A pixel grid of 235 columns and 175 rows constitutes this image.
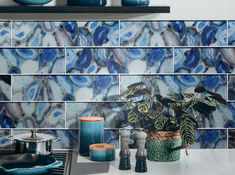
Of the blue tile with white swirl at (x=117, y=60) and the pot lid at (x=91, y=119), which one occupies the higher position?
the blue tile with white swirl at (x=117, y=60)

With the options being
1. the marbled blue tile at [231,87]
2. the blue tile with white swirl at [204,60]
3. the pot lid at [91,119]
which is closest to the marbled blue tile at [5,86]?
the pot lid at [91,119]

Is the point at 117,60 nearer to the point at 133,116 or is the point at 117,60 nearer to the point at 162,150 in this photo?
the point at 133,116

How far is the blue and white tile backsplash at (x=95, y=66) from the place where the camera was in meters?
2.53

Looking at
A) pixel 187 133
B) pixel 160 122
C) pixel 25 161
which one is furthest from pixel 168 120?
pixel 25 161

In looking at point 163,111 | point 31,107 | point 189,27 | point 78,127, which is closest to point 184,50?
point 189,27

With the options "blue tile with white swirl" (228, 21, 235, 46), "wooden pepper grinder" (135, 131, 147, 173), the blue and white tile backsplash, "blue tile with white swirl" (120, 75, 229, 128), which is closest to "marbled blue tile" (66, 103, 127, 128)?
the blue and white tile backsplash

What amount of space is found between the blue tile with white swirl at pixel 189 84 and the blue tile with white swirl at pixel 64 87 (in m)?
0.10

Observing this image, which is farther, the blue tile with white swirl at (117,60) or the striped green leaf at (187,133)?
the blue tile with white swirl at (117,60)

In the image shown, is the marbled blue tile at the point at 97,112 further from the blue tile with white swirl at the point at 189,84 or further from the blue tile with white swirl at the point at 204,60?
the blue tile with white swirl at the point at 204,60

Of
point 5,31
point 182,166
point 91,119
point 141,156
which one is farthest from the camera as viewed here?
point 5,31

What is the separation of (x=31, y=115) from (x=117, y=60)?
23.4 inches

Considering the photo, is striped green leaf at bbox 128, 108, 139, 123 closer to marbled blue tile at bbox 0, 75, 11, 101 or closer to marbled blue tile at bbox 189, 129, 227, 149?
marbled blue tile at bbox 189, 129, 227, 149

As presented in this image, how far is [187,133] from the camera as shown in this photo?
83.4 inches

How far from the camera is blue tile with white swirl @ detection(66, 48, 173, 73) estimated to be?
2.54 metres
